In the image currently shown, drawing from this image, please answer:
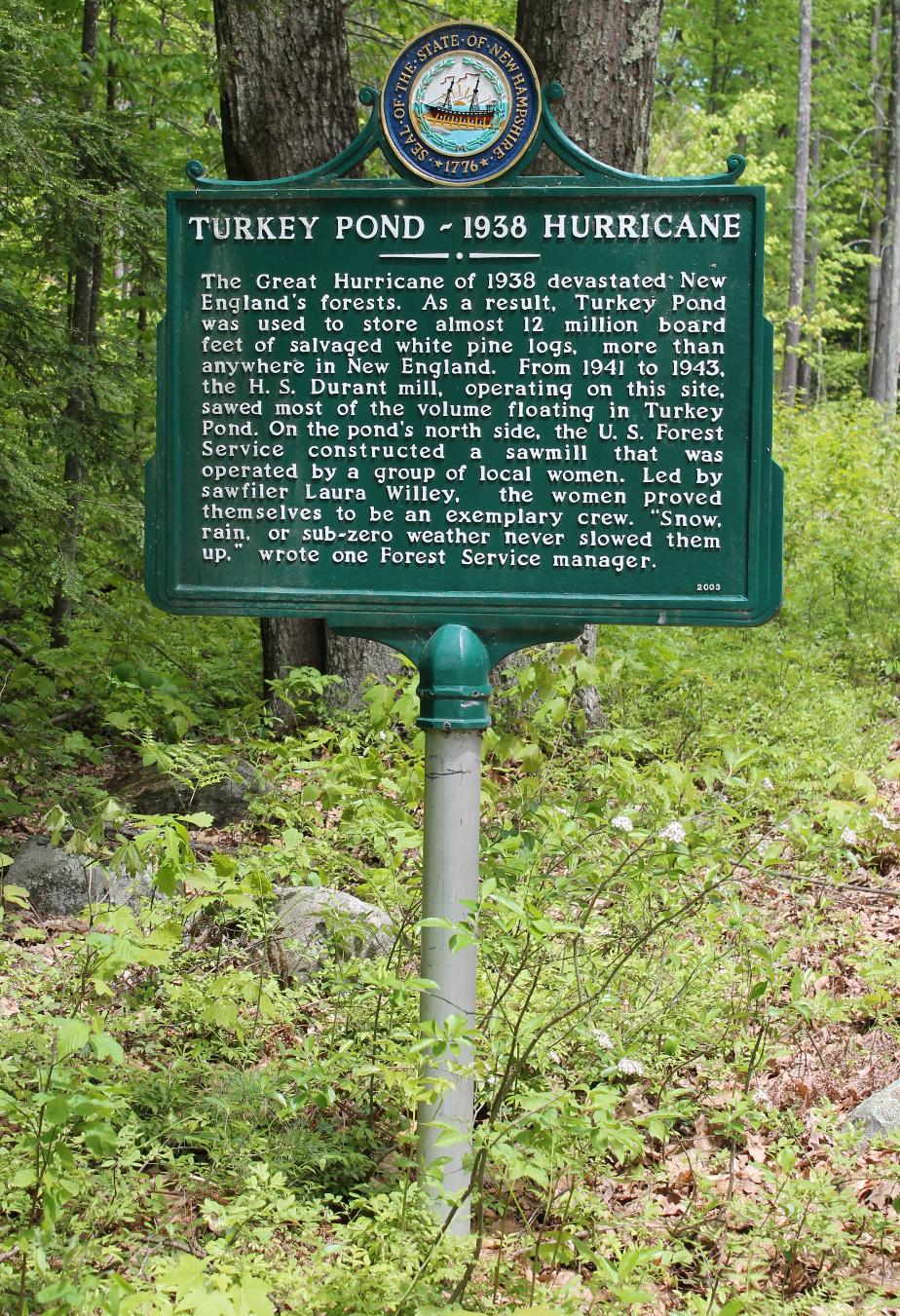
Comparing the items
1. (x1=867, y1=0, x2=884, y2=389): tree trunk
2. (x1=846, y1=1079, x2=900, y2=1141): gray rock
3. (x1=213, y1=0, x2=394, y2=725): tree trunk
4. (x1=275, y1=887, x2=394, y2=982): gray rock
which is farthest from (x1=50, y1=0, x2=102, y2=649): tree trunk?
(x1=867, y1=0, x2=884, y2=389): tree trunk

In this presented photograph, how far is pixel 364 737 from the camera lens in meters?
6.19

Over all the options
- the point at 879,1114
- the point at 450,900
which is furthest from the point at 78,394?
the point at 879,1114

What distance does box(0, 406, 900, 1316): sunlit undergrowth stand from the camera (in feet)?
9.50

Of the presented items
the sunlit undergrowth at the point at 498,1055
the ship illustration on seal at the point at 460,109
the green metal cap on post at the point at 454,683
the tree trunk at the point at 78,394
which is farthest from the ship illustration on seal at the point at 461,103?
the tree trunk at the point at 78,394

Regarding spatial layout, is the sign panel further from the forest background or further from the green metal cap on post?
A: the forest background

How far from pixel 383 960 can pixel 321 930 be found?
30 cm

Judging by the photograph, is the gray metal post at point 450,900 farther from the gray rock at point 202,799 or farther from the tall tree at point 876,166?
the tall tree at point 876,166

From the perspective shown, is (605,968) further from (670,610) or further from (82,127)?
(82,127)

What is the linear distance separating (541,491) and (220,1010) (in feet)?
5.59

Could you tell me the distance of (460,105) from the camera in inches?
128

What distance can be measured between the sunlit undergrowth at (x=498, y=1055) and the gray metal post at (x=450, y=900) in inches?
4.0

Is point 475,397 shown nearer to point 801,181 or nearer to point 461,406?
point 461,406

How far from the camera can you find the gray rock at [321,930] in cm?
415

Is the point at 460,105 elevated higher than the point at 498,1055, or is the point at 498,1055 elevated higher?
the point at 460,105
